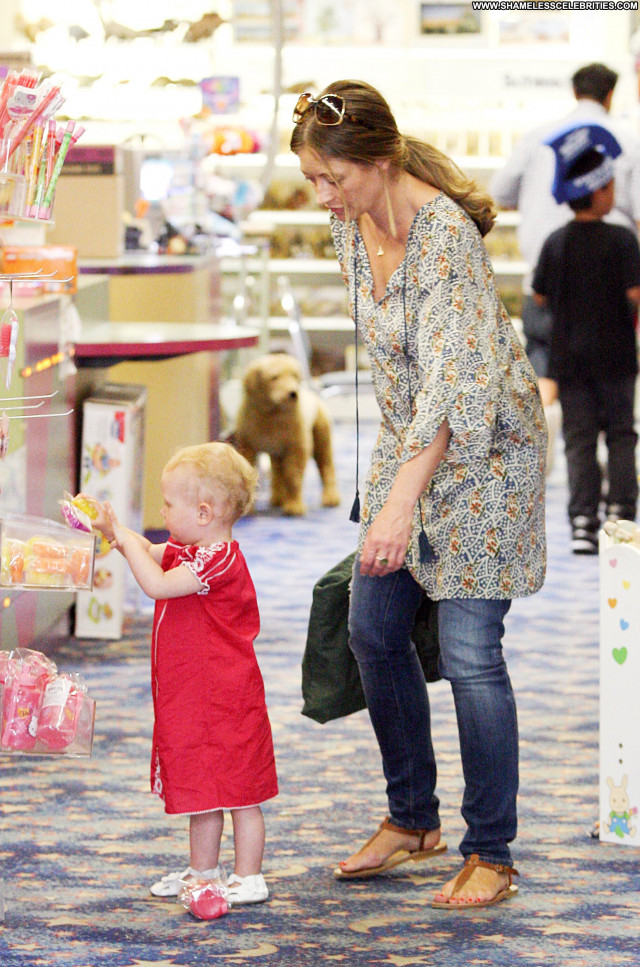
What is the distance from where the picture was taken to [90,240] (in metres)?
5.58

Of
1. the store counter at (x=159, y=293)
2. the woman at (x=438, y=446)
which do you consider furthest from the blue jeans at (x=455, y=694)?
the store counter at (x=159, y=293)

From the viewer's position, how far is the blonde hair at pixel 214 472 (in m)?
2.35

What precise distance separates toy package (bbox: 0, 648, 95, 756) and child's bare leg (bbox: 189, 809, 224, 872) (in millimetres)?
246

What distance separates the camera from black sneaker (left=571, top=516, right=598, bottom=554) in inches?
229

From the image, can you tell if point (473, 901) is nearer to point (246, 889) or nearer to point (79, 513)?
point (246, 889)

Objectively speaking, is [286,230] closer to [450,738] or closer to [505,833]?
[450,738]

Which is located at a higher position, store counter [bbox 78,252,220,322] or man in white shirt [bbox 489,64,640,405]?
man in white shirt [bbox 489,64,640,405]

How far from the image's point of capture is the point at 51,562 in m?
2.31

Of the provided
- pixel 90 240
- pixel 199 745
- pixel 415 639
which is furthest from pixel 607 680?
pixel 90 240

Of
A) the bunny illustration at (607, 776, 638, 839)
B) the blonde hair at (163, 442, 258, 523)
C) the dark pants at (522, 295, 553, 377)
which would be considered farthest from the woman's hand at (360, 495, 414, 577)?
the dark pants at (522, 295, 553, 377)

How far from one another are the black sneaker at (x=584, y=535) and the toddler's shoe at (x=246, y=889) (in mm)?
3601

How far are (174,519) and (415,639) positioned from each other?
0.51 meters

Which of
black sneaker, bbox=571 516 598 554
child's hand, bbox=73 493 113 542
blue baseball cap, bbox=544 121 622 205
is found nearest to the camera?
child's hand, bbox=73 493 113 542

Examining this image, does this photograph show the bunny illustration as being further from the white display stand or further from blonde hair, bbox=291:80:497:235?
blonde hair, bbox=291:80:497:235
